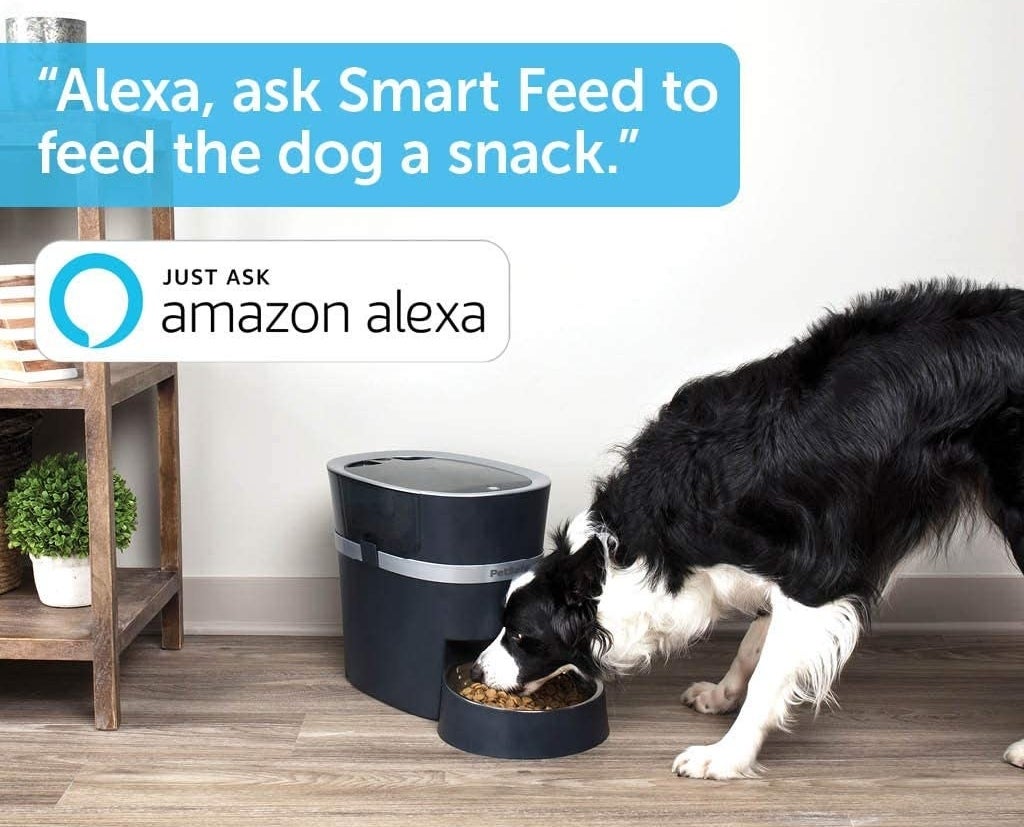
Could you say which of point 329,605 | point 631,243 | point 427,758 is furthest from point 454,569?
point 631,243

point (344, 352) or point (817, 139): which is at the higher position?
point (817, 139)

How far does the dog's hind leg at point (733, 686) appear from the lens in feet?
7.94

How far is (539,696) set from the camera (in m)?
2.29

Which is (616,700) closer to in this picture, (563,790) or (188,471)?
(563,790)

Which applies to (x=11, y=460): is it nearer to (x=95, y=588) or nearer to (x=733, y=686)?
(x=95, y=588)

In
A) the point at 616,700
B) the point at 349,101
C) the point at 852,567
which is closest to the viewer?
the point at 852,567

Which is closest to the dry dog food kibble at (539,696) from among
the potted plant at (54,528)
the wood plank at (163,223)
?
the potted plant at (54,528)

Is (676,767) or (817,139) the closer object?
(676,767)

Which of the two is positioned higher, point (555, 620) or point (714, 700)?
point (555, 620)

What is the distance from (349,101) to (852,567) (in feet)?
4.89

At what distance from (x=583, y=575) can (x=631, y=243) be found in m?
0.93

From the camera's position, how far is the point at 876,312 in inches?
87.4

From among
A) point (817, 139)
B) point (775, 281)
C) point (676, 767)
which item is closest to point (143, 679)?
point (676, 767)

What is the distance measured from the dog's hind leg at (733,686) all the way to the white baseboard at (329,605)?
623 mm
